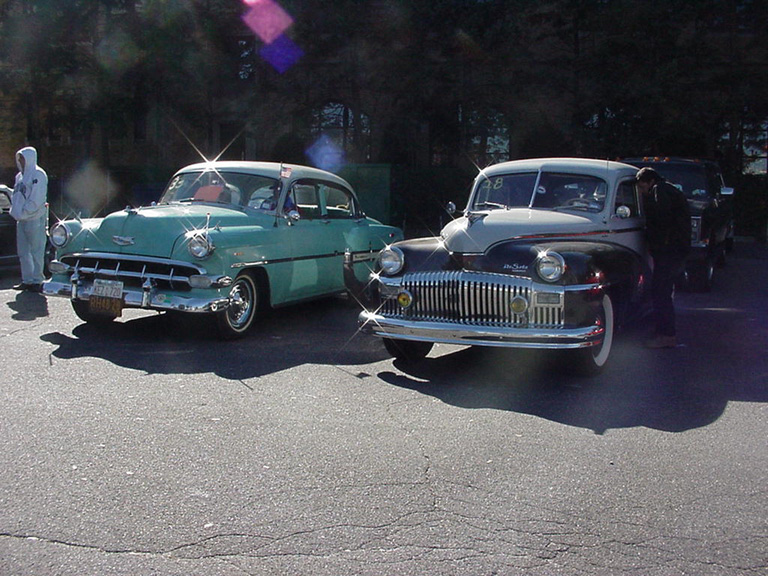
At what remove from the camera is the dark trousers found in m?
7.82

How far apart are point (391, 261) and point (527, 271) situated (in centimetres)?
127

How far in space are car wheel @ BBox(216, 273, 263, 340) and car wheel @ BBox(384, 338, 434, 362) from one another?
159 centimetres

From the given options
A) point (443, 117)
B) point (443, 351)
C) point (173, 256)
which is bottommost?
point (443, 351)

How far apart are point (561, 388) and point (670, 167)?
8.32 metres

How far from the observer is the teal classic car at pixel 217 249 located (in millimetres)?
7707

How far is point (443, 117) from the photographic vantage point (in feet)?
87.6

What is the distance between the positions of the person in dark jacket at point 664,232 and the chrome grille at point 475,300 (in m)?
1.98

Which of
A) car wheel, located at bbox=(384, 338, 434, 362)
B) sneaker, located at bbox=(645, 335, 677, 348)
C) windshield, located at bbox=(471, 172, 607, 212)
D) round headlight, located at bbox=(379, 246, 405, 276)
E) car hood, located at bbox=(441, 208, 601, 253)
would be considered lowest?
sneaker, located at bbox=(645, 335, 677, 348)

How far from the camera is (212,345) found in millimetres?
7848

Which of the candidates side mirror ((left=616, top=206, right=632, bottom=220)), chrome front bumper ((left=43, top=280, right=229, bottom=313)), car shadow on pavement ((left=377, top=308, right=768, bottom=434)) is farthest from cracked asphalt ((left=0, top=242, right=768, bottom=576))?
side mirror ((left=616, top=206, right=632, bottom=220))

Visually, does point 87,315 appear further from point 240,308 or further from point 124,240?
point 240,308

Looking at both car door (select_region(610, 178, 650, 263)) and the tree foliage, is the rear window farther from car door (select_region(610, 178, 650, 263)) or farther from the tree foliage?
the tree foliage

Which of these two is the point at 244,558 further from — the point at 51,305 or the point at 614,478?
the point at 51,305


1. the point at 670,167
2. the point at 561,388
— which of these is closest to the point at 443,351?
the point at 561,388
